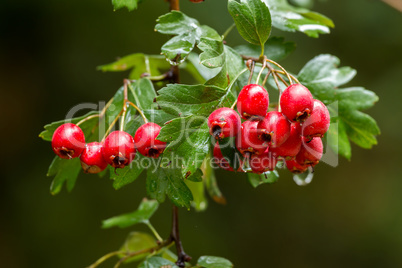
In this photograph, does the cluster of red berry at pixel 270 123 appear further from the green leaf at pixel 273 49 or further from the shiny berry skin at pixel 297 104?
the green leaf at pixel 273 49

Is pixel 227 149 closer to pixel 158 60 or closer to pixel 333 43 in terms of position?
pixel 158 60

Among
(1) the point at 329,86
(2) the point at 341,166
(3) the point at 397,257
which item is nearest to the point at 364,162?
(2) the point at 341,166

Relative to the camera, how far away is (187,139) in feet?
2.28

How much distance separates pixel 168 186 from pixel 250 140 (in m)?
0.26

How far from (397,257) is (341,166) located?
56cm

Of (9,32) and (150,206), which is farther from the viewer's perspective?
(9,32)

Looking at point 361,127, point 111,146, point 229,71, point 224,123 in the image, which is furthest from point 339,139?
point 111,146

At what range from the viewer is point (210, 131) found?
0.64m

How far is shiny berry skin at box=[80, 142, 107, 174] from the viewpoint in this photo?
2.39 feet

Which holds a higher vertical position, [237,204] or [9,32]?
[9,32]

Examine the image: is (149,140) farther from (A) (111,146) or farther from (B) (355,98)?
(B) (355,98)

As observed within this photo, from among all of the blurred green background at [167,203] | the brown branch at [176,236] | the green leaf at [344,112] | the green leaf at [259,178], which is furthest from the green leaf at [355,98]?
the blurred green background at [167,203]

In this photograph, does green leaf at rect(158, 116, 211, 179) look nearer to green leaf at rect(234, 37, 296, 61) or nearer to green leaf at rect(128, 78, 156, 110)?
green leaf at rect(128, 78, 156, 110)

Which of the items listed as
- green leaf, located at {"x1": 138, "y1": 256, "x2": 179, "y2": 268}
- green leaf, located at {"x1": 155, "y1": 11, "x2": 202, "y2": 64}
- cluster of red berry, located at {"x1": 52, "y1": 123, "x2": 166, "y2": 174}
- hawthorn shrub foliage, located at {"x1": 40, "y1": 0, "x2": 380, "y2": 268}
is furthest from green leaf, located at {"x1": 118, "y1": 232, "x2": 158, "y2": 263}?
green leaf, located at {"x1": 155, "y1": 11, "x2": 202, "y2": 64}
